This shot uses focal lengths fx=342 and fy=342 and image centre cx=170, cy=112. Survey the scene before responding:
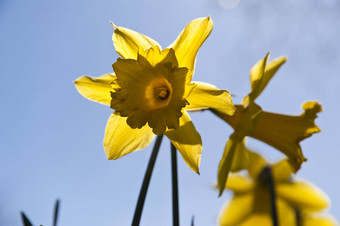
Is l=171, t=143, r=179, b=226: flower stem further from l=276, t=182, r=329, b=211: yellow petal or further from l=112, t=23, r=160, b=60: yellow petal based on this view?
l=276, t=182, r=329, b=211: yellow petal

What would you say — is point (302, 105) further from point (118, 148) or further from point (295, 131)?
point (118, 148)

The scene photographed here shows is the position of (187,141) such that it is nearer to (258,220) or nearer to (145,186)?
(145,186)

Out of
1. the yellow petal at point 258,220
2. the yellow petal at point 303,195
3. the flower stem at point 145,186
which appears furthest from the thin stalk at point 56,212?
the yellow petal at point 303,195

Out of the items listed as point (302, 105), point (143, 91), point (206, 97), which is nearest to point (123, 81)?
point (143, 91)

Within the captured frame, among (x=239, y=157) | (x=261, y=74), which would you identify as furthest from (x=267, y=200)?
(x=261, y=74)

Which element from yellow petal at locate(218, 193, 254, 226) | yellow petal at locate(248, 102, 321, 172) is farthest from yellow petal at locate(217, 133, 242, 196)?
yellow petal at locate(218, 193, 254, 226)

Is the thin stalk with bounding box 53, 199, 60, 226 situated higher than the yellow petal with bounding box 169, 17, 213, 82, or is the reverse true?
the yellow petal with bounding box 169, 17, 213, 82

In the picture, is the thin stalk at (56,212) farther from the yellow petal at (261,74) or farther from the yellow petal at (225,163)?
the yellow petal at (261,74)
